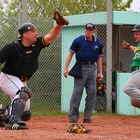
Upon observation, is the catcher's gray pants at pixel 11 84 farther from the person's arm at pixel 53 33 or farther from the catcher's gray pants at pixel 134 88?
the catcher's gray pants at pixel 134 88

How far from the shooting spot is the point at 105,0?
15.9 meters

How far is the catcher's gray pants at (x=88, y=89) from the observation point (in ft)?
37.9

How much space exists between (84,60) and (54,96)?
12.5 feet

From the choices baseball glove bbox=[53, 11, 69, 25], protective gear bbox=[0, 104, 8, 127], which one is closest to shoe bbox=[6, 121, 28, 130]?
protective gear bbox=[0, 104, 8, 127]

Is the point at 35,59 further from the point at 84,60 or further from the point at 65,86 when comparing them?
the point at 65,86

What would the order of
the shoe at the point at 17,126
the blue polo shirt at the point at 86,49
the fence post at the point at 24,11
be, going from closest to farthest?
the shoe at the point at 17,126, the blue polo shirt at the point at 86,49, the fence post at the point at 24,11

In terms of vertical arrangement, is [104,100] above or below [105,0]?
below

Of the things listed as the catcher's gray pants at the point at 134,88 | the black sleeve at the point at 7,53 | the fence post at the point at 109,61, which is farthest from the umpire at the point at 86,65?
the fence post at the point at 109,61

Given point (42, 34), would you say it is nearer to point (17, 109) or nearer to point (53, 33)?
point (53, 33)

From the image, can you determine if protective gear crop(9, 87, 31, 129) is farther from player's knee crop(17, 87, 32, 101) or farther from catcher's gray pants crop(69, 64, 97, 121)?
catcher's gray pants crop(69, 64, 97, 121)

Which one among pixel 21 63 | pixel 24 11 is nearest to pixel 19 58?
pixel 21 63

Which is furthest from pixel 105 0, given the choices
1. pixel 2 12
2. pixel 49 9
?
pixel 2 12

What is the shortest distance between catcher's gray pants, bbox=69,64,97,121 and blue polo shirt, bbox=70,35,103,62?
6.8 inches

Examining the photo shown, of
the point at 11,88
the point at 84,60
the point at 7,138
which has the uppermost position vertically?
the point at 84,60
